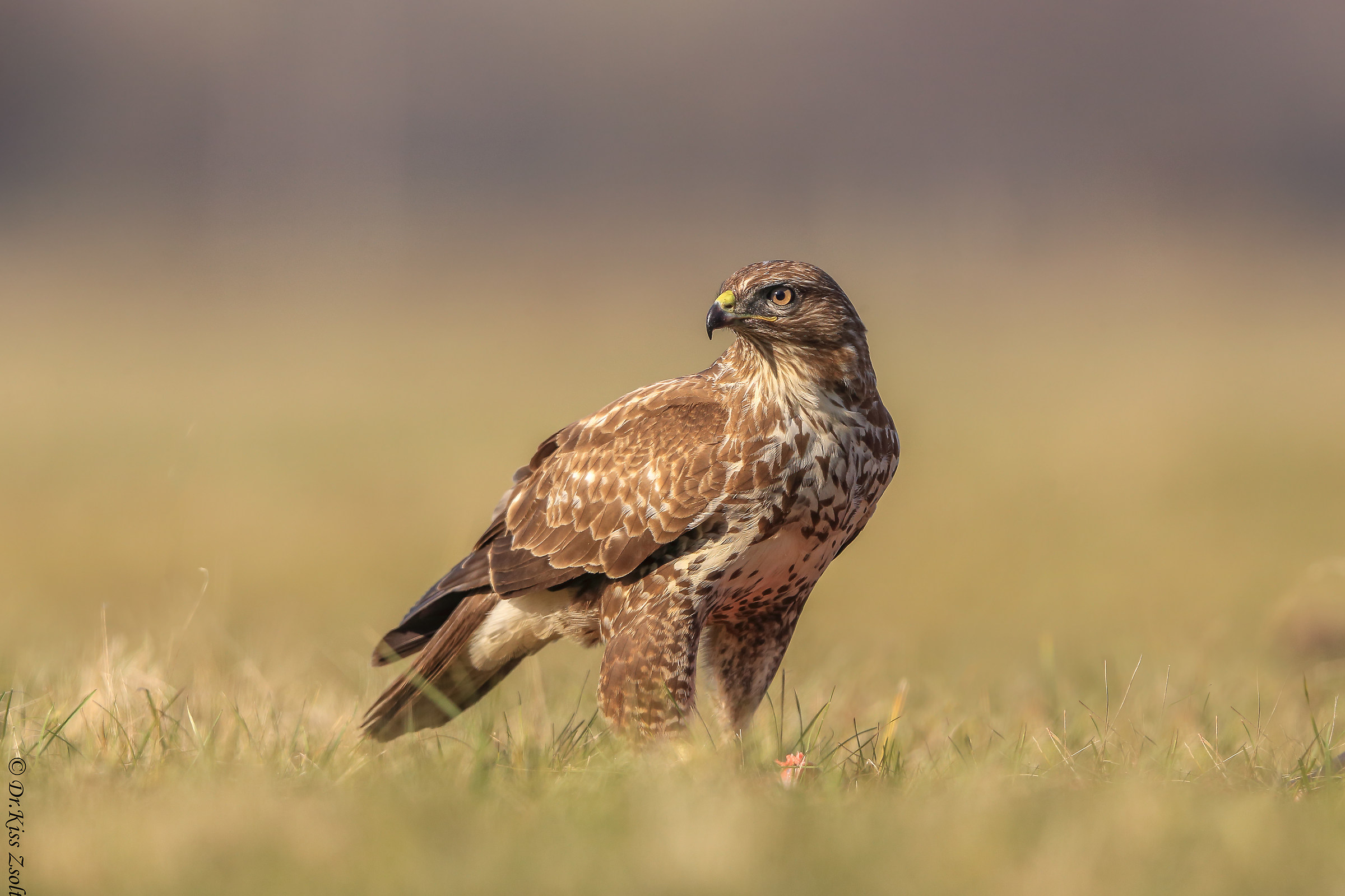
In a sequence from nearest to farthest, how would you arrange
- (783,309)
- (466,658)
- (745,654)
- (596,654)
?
1. (783,309)
2. (745,654)
3. (466,658)
4. (596,654)

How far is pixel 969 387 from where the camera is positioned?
2320cm

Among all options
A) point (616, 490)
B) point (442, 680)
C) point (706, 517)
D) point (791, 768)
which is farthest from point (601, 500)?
point (791, 768)

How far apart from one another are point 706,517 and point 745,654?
0.71 m

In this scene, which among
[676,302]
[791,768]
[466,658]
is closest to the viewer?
[791,768]

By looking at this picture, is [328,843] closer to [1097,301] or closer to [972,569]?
[972,569]

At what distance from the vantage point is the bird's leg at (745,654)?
5305mm

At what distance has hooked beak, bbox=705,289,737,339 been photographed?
491 centimetres

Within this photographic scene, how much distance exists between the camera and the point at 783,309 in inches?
196

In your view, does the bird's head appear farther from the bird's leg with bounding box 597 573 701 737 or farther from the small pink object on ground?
the small pink object on ground

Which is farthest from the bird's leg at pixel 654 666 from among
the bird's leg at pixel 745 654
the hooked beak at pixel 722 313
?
the hooked beak at pixel 722 313

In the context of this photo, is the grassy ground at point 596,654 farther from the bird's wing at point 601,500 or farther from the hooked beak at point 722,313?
the hooked beak at point 722,313

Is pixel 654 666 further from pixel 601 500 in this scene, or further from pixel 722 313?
pixel 722 313

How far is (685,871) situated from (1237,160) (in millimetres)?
41831

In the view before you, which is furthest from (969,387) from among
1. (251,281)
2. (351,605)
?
(251,281)
